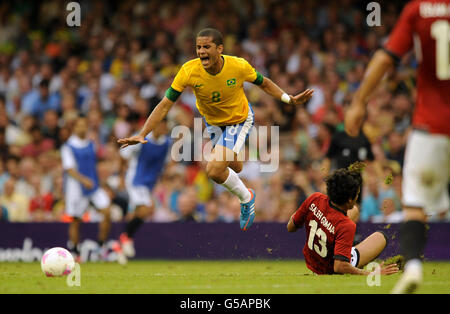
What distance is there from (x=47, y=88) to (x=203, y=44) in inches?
379

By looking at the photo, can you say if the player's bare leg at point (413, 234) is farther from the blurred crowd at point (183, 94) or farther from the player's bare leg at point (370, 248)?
the blurred crowd at point (183, 94)

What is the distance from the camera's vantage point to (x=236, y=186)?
973cm

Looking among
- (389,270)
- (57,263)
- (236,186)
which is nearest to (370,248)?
(389,270)

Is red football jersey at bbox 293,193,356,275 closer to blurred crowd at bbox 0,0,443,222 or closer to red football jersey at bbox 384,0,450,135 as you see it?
red football jersey at bbox 384,0,450,135

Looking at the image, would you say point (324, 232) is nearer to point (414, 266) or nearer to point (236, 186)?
point (236, 186)

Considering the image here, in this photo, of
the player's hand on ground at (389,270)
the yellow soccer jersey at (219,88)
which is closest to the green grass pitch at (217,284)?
the player's hand on ground at (389,270)

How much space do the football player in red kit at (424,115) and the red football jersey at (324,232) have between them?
1966 millimetres

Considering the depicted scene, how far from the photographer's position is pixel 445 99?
563cm

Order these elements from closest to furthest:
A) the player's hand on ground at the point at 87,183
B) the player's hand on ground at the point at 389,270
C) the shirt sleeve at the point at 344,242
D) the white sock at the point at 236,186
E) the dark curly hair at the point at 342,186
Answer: the shirt sleeve at the point at 344,242 → the dark curly hair at the point at 342,186 → the player's hand on ground at the point at 389,270 → the white sock at the point at 236,186 → the player's hand on ground at the point at 87,183

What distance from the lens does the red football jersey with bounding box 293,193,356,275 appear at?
25.3 feet

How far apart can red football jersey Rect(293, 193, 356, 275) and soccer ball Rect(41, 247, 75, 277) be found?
265 centimetres

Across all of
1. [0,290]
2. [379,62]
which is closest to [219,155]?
[0,290]

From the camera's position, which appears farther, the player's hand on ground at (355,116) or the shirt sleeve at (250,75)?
the shirt sleeve at (250,75)

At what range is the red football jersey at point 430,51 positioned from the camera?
217 inches
